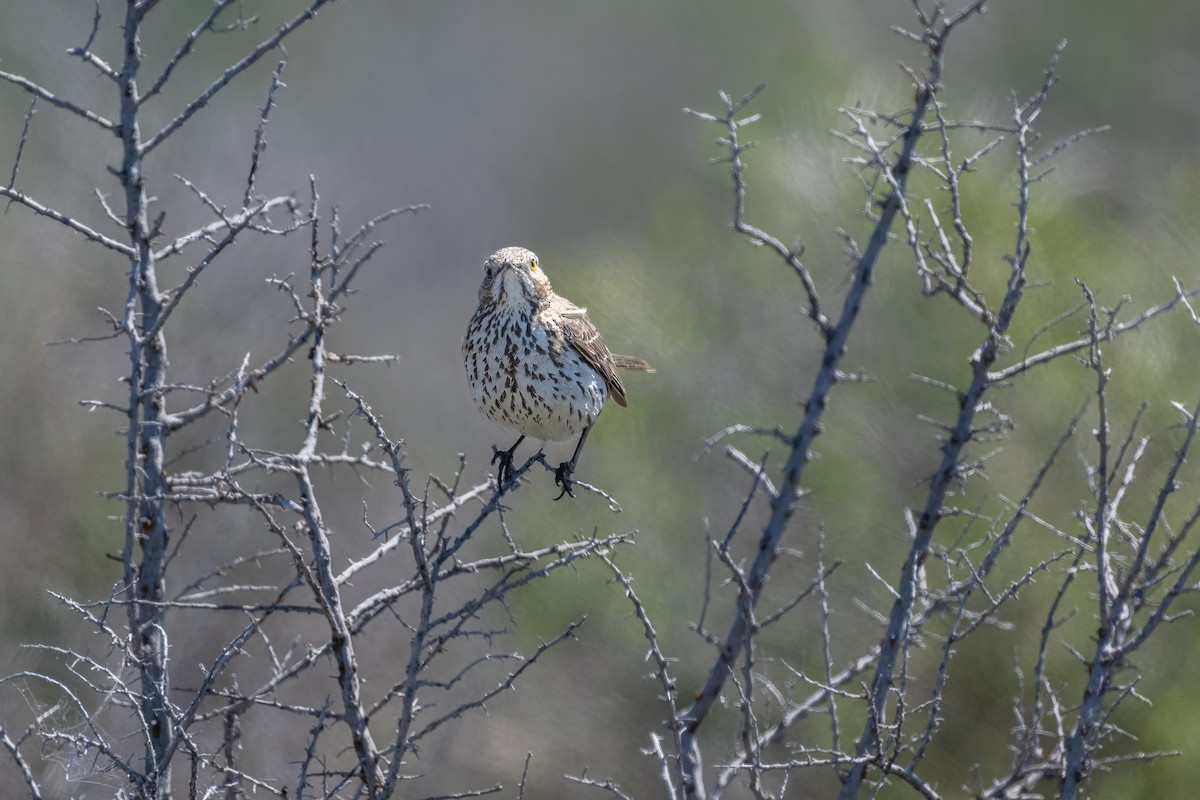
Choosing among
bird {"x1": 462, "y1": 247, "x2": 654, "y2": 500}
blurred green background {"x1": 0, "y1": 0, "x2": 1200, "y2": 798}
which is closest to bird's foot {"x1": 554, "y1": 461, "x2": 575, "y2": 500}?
bird {"x1": 462, "y1": 247, "x2": 654, "y2": 500}

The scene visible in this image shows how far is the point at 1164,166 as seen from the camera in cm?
1357

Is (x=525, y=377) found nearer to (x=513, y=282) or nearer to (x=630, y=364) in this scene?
(x=513, y=282)

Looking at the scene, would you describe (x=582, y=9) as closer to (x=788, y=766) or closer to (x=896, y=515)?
(x=896, y=515)

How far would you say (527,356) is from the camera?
Result: 5.04m

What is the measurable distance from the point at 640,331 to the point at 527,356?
625cm

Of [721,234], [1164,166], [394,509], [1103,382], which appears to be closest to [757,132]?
[721,234]

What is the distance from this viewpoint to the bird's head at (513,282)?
200 inches

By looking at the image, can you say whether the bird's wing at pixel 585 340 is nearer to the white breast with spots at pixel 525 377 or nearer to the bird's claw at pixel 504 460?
the white breast with spots at pixel 525 377

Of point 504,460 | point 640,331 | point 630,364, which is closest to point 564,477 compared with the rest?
point 504,460

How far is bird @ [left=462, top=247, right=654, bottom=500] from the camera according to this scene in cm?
504

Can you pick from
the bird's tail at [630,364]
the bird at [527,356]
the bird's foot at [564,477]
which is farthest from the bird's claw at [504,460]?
the bird's tail at [630,364]

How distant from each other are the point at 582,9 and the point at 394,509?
29.3ft

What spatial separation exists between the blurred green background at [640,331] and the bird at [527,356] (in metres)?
4.85

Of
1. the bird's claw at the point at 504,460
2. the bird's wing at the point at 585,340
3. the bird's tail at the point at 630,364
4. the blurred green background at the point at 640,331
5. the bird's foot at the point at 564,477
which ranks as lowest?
the bird's foot at the point at 564,477
